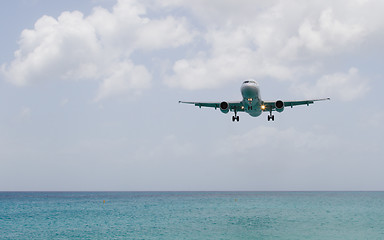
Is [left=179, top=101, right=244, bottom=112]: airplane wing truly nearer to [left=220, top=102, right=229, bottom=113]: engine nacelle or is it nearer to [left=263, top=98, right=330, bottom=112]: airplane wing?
[left=220, top=102, right=229, bottom=113]: engine nacelle

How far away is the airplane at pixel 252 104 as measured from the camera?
4438cm

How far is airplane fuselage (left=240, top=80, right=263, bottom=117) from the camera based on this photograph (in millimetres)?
43969

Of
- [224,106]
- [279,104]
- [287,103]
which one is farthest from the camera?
[287,103]

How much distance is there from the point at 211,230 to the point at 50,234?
23259mm

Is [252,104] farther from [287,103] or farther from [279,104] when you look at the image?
[287,103]

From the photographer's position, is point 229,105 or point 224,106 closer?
point 224,106

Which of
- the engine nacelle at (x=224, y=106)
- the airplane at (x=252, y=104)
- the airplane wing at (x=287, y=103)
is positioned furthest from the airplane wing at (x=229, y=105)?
the airplane wing at (x=287, y=103)

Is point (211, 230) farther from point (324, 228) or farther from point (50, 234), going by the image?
point (50, 234)

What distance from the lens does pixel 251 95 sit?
1756 inches

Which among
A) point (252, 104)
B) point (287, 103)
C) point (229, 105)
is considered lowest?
point (252, 104)

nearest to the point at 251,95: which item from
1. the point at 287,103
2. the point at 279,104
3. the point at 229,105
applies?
the point at 279,104

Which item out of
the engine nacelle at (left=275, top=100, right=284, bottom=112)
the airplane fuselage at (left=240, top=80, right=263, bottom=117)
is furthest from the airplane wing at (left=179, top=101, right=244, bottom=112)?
the engine nacelle at (left=275, top=100, right=284, bottom=112)

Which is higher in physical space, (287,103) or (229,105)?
(287,103)

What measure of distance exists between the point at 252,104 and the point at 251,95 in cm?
253
